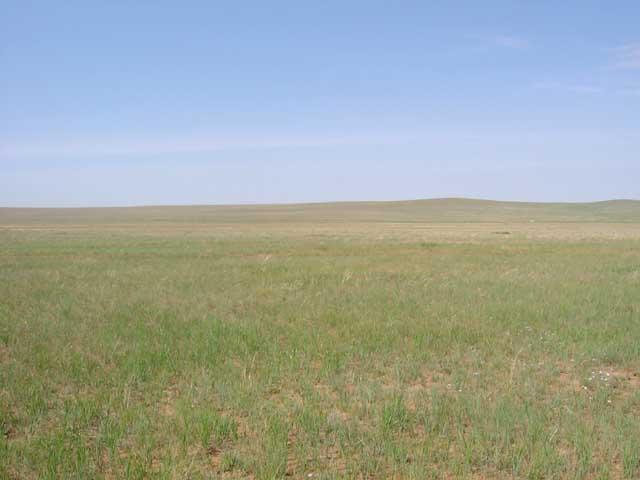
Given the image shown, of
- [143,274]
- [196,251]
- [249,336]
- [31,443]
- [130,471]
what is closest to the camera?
[130,471]

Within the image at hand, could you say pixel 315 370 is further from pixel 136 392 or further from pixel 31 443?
pixel 31 443

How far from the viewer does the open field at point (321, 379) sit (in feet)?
16.3

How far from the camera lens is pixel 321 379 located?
7.26m

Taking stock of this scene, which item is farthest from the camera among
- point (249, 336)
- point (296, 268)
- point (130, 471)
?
point (296, 268)

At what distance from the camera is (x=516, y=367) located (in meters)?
7.58

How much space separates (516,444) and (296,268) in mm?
→ 13334

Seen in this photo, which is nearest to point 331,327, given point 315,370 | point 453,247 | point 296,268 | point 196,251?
point 315,370

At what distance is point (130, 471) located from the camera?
4.68m

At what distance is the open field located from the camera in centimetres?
495

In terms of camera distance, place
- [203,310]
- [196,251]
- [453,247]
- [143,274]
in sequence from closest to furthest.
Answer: [203,310] → [143,274] → [196,251] → [453,247]


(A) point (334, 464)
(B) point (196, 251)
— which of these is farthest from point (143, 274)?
(A) point (334, 464)

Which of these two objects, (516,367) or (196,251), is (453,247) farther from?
(516,367)

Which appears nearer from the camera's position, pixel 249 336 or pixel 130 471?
pixel 130 471

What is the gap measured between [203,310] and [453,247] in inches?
722
